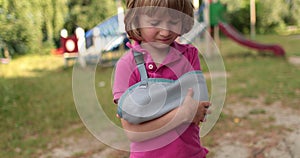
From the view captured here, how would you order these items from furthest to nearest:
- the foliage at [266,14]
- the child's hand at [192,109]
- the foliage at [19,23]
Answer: the foliage at [266,14] → the foliage at [19,23] → the child's hand at [192,109]

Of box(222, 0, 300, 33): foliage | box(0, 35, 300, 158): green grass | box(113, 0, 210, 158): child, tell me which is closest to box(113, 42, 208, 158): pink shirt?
box(113, 0, 210, 158): child

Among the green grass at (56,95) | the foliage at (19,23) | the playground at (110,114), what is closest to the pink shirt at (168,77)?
the playground at (110,114)

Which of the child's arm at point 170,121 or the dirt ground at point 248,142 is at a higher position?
the child's arm at point 170,121

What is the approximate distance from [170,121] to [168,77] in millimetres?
145

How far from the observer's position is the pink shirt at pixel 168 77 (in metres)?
0.97

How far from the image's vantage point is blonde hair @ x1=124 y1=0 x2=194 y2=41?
93cm

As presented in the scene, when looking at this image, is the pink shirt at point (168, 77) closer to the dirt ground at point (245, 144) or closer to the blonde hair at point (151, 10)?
the blonde hair at point (151, 10)

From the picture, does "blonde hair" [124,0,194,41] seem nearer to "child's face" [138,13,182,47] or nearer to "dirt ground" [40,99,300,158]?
"child's face" [138,13,182,47]

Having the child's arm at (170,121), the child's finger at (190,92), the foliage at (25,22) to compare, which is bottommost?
the foliage at (25,22)

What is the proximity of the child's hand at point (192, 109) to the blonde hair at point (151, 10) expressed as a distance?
223mm

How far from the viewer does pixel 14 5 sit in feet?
11.8

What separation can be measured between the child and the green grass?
817mm

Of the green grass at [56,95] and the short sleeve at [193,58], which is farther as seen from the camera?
the green grass at [56,95]

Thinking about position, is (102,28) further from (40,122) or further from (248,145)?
(248,145)
